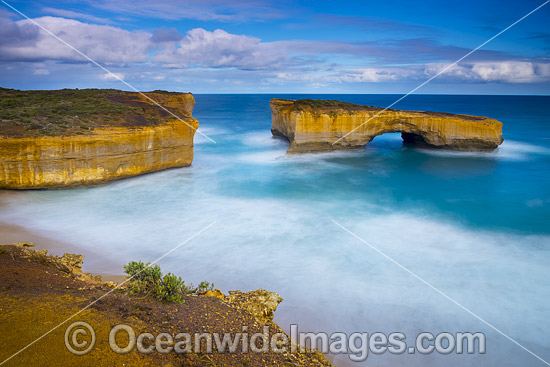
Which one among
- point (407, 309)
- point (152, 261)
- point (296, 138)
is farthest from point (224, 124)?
point (407, 309)

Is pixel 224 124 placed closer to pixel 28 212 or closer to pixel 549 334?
pixel 28 212

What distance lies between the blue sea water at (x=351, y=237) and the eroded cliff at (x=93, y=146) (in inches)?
28.0

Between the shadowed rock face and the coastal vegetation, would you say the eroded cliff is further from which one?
the shadowed rock face

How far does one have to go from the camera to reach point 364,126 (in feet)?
80.0

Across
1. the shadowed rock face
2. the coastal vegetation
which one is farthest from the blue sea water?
the shadowed rock face

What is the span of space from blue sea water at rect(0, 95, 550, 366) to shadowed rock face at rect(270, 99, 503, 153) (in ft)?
11.3

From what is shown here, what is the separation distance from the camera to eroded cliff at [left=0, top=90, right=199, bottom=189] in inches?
566

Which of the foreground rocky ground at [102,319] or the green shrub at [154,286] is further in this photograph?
the green shrub at [154,286]

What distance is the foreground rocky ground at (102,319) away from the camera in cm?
423

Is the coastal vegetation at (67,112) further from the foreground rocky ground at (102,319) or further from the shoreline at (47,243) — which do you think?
the foreground rocky ground at (102,319)

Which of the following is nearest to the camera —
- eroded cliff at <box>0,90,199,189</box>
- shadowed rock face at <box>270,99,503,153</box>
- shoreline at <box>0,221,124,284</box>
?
shoreline at <box>0,221,124,284</box>

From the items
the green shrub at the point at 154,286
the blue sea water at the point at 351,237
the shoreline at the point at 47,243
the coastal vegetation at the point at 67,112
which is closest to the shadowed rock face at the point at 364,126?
the blue sea water at the point at 351,237

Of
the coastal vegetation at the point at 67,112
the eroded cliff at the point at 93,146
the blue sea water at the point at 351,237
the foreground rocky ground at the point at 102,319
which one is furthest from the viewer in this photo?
the coastal vegetation at the point at 67,112

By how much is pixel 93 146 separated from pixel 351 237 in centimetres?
1178
